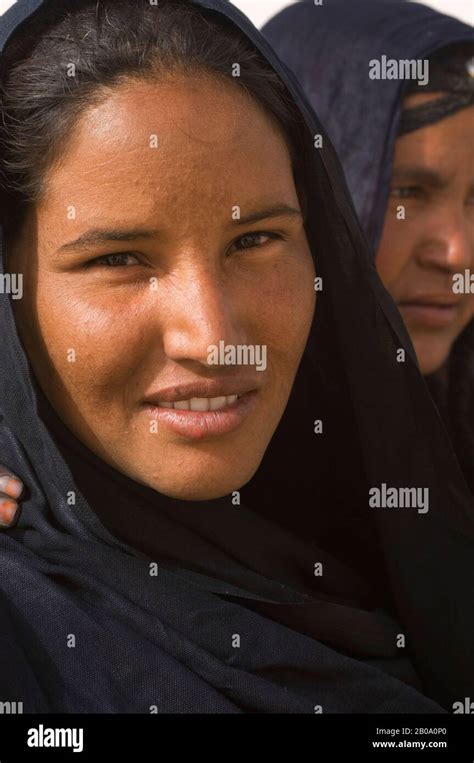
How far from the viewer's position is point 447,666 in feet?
6.26

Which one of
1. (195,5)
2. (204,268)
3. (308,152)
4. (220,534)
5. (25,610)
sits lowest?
(25,610)

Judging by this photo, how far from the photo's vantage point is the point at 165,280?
1484mm

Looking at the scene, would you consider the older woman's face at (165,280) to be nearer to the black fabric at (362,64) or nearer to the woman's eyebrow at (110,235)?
the woman's eyebrow at (110,235)

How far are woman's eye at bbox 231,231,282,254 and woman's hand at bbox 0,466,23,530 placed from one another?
54 centimetres

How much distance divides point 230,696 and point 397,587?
492mm

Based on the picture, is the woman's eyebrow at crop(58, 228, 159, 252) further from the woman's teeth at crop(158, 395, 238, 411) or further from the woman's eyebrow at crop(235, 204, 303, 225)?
the woman's teeth at crop(158, 395, 238, 411)

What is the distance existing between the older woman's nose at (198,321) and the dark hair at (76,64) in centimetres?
28

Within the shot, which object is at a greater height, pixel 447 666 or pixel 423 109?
pixel 423 109

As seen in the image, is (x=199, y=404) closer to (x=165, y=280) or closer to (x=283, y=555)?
(x=165, y=280)

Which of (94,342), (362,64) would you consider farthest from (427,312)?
(94,342)

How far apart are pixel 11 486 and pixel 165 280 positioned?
1.46 ft

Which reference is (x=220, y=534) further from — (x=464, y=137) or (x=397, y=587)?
(x=464, y=137)
